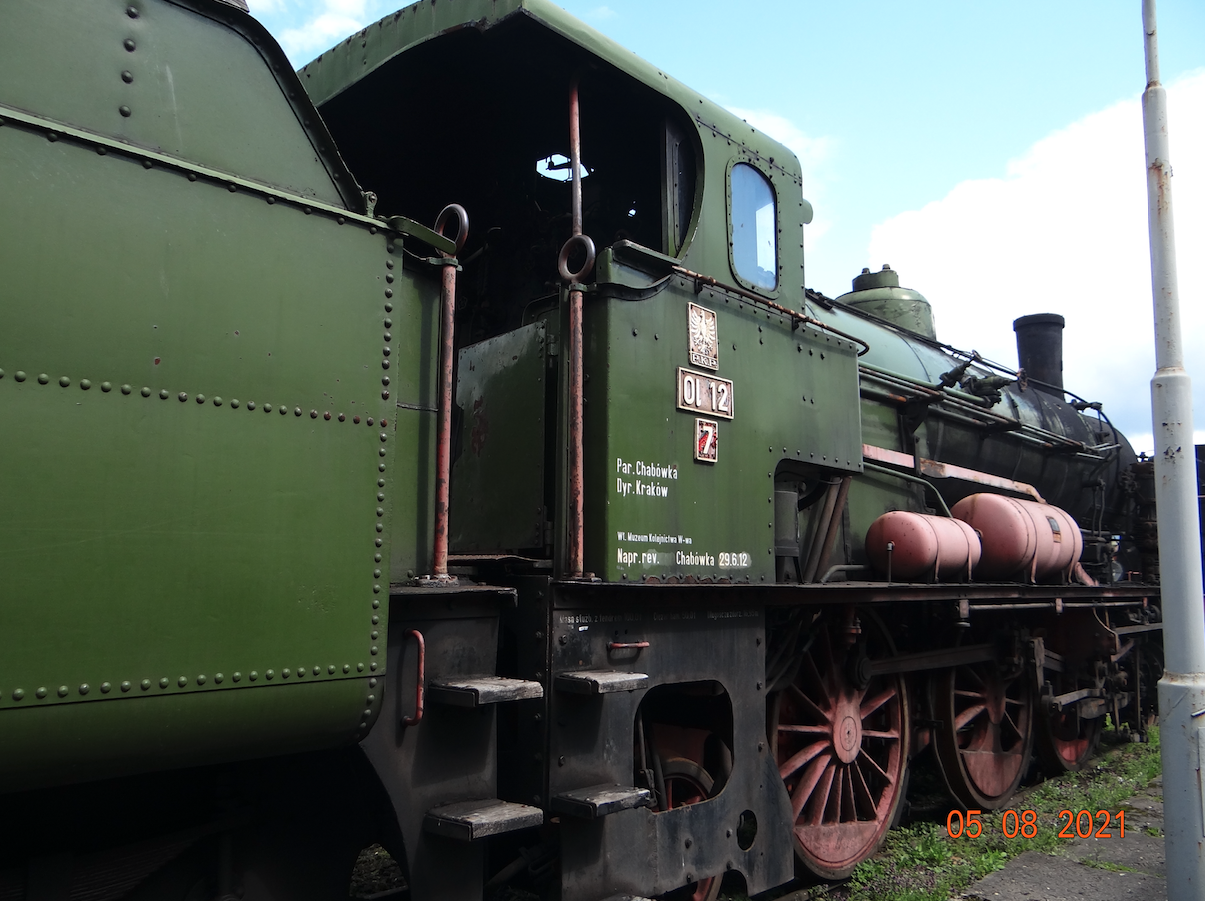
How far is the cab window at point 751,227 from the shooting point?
13.7ft

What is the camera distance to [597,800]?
9.89 ft

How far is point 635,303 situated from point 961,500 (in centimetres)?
388

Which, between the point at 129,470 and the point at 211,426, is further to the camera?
the point at 211,426

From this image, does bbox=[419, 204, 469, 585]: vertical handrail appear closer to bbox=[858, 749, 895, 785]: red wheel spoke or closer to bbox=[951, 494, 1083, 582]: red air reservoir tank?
bbox=[858, 749, 895, 785]: red wheel spoke

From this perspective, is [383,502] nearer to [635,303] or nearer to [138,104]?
[138,104]

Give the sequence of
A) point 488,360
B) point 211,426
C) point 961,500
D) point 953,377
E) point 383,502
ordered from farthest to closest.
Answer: point 953,377 → point 961,500 → point 488,360 → point 383,502 → point 211,426

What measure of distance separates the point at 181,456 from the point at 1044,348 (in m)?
9.81

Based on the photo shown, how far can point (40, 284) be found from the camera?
6.37 ft

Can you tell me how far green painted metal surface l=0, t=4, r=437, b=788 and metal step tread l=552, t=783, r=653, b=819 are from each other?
0.89 metres

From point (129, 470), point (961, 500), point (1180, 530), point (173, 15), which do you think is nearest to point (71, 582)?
point (129, 470)

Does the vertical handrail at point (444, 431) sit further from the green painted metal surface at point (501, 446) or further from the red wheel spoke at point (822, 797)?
the red wheel spoke at point (822, 797)

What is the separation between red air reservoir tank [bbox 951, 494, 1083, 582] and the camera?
602cm

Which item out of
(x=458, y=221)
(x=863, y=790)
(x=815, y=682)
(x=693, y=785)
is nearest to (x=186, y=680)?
(x=458, y=221)

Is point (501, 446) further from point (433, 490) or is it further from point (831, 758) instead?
point (831, 758)
